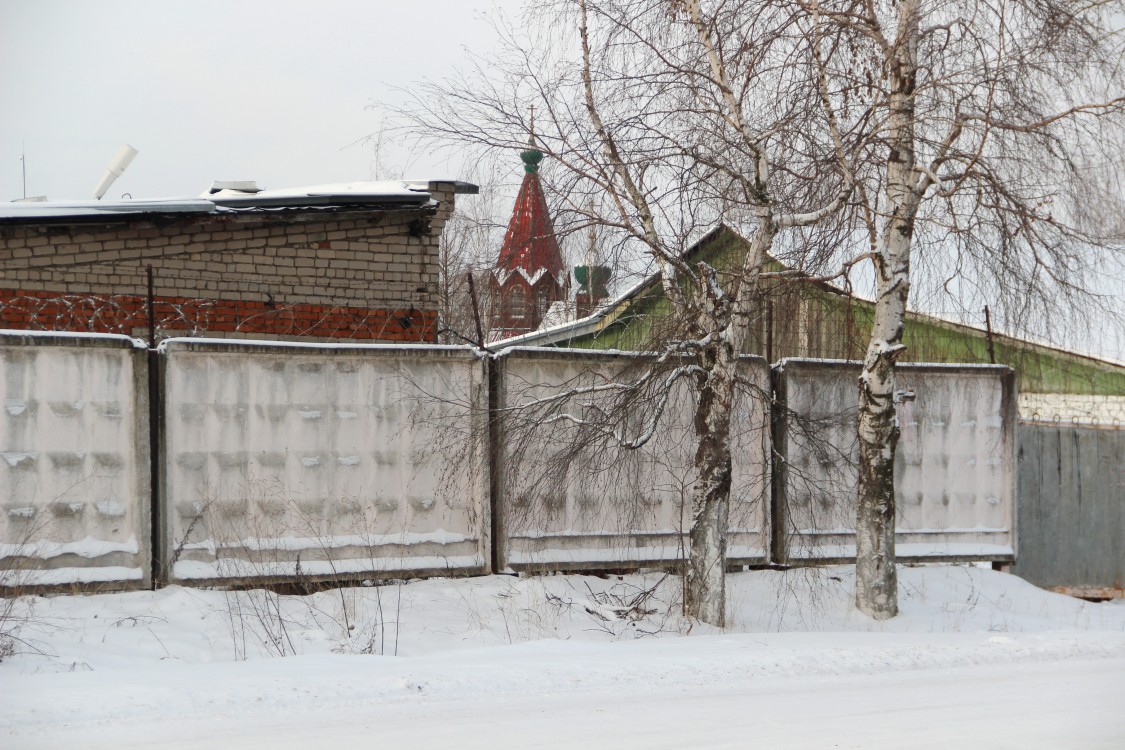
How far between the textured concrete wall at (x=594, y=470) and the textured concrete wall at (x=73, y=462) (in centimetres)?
277

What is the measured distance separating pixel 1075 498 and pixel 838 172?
19.8 ft

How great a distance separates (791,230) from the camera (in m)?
9.07

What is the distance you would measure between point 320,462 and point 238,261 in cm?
424

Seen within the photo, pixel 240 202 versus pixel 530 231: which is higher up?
pixel 240 202

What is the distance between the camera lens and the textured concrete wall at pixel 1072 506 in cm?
1229

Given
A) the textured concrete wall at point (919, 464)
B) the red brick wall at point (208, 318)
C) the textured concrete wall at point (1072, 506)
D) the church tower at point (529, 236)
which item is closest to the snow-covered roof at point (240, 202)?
Result: the red brick wall at point (208, 318)

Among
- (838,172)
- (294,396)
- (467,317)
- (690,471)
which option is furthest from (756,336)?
(467,317)

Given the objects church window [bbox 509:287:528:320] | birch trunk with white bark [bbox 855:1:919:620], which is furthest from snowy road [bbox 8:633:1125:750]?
church window [bbox 509:287:528:320]

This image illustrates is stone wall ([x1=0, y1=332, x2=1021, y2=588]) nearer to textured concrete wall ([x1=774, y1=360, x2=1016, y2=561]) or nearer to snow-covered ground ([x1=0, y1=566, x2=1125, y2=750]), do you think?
textured concrete wall ([x1=774, y1=360, x2=1016, y2=561])

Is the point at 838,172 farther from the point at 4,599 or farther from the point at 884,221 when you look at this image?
the point at 4,599

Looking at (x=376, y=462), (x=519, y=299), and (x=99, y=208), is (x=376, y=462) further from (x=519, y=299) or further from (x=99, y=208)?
(x=519, y=299)

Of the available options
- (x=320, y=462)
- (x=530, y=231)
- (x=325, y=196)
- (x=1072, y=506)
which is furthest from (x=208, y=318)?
(x=1072, y=506)

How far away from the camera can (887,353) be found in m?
8.92

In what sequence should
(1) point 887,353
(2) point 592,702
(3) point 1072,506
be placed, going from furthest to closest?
(3) point 1072,506, (1) point 887,353, (2) point 592,702
